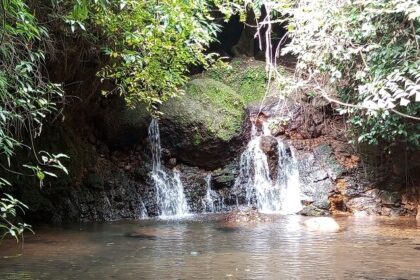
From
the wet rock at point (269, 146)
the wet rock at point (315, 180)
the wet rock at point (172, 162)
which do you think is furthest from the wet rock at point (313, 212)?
the wet rock at point (172, 162)

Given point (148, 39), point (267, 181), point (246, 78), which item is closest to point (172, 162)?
point (267, 181)

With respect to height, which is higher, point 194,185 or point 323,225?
point 194,185

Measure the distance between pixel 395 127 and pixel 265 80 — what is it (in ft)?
17.8

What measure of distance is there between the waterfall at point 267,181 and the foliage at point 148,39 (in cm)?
373

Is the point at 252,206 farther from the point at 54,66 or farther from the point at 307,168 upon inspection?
the point at 54,66

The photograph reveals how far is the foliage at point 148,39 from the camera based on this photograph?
6012 mm

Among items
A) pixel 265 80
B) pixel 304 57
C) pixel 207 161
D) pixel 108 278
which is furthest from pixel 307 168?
pixel 108 278

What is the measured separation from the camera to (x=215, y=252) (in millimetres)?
6512

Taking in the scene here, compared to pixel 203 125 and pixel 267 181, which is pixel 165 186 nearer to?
pixel 203 125

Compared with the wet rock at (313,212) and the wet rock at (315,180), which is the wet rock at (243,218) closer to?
the wet rock at (313,212)

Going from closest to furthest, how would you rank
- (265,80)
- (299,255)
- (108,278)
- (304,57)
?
1. (108,278)
2. (299,255)
3. (304,57)
4. (265,80)

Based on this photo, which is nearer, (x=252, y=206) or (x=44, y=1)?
(x=44, y=1)

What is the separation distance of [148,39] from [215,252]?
9.74 feet

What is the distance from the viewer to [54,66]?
8297mm
